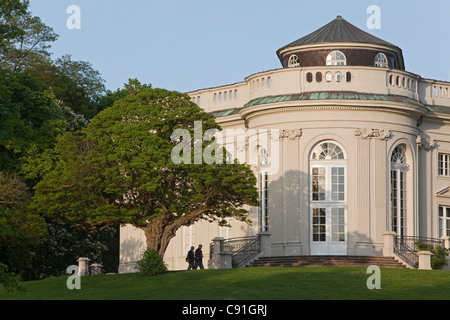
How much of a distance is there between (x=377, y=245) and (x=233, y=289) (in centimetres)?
1600

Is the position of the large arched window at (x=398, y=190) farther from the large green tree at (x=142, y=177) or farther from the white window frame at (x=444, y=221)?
the large green tree at (x=142, y=177)

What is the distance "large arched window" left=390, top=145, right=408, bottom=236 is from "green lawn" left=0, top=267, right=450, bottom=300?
9.77 metres

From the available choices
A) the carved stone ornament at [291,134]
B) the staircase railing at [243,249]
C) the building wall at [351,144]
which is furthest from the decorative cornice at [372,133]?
the staircase railing at [243,249]

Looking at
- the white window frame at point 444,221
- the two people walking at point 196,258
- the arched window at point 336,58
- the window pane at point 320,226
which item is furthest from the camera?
the white window frame at point 444,221

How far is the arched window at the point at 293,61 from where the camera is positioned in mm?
50500

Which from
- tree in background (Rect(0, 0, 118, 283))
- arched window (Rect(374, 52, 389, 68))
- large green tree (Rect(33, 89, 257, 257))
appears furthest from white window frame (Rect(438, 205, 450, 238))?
tree in background (Rect(0, 0, 118, 283))

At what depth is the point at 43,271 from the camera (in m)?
58.2

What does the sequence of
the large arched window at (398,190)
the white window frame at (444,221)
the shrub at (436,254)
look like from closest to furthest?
the shrub at (436,254)
the large arched window at (398,190)
the white window frame at (444,221)

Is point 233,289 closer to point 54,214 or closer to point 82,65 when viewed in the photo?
point 54,214

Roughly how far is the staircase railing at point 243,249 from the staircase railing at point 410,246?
20.5 feet

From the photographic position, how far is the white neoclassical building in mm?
46906

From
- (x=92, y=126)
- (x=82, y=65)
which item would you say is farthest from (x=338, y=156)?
(x=82, y=65)
